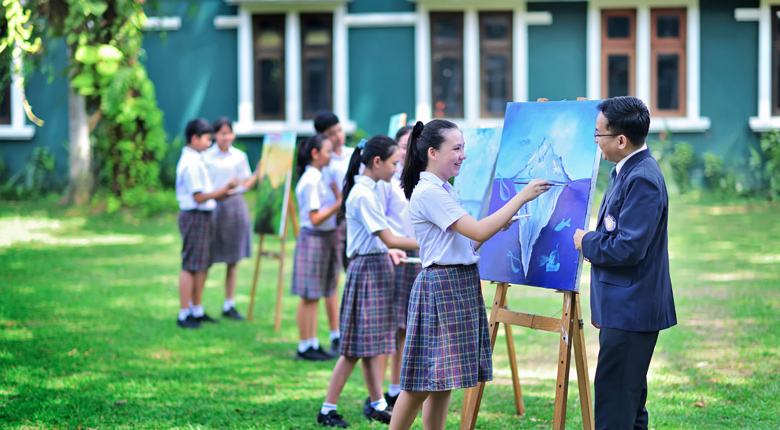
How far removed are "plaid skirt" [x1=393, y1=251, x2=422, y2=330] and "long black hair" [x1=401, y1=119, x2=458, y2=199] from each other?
125 cm

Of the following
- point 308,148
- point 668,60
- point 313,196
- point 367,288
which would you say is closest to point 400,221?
point 367,288

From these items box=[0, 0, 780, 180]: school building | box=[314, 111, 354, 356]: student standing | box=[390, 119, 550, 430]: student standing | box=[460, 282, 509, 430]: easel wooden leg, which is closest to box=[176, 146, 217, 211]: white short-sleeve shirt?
box=[314, 111, 354, 356]: student standing

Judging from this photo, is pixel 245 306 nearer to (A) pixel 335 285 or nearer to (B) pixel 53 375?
(A) pixel 335 285

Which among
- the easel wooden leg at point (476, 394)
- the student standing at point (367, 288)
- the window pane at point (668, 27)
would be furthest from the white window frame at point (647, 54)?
the easel wooden leg at point (476, 394)

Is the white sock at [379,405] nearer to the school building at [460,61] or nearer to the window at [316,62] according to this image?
the school building at [460,61]

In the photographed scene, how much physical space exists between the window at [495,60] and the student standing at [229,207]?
26.3 feet

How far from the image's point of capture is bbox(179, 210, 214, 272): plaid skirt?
732 centimetres

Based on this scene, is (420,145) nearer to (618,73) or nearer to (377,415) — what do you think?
(377,415)

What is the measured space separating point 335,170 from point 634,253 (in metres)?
3.27

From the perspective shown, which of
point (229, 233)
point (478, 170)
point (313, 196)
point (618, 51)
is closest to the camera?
point (478, 170)

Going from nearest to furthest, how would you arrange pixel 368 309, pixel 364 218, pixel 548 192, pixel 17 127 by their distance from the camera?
pixel 548 192 → pixel 364 218 → pixel 368 309 → pixel 17 127

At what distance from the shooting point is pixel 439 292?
11.8 feet

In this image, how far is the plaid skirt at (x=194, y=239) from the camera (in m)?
7.32

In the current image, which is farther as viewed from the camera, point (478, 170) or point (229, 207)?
point (229, 207)
